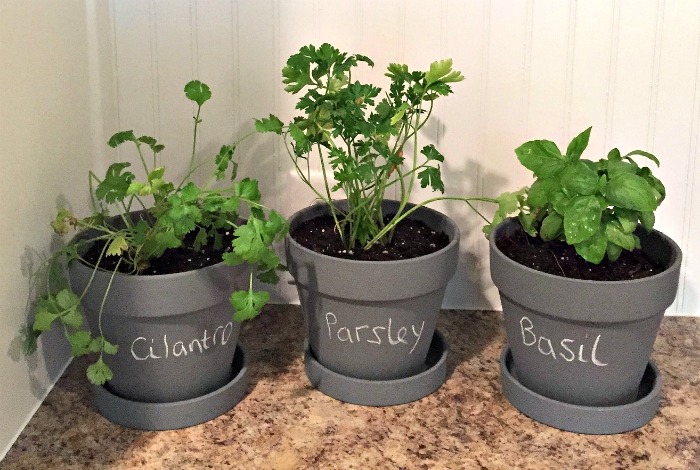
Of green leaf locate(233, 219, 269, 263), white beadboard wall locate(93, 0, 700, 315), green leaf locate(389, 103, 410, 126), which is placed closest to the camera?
green leaf locate(233, 219, 269, 263)

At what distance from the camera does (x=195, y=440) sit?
1.06 meters

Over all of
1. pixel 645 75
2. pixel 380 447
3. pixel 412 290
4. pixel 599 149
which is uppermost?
pixel 645 75

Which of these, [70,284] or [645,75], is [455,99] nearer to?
[645,75]

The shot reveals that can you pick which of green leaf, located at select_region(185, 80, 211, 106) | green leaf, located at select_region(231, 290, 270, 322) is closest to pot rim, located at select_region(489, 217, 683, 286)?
green leaf, located at select_region(231, 290, 270, 322)

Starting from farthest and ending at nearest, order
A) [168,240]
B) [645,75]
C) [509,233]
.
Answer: [645,75], [509,233], [168,240]

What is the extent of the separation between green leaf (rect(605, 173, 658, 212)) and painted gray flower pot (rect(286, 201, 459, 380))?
0.23 m

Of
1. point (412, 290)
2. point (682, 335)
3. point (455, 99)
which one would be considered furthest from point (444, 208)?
point (682, 335)

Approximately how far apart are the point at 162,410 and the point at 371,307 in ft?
1.04

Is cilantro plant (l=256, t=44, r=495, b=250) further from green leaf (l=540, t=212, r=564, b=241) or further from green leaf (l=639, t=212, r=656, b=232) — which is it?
green leaf (l=639, t=212, r=656, b=232)

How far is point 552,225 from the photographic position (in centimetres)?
107

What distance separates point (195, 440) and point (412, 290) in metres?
0.35

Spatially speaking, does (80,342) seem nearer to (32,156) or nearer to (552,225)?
(32,156)

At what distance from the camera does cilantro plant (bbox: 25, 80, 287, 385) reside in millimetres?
985

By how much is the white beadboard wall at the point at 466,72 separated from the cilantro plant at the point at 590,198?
0.84ft
